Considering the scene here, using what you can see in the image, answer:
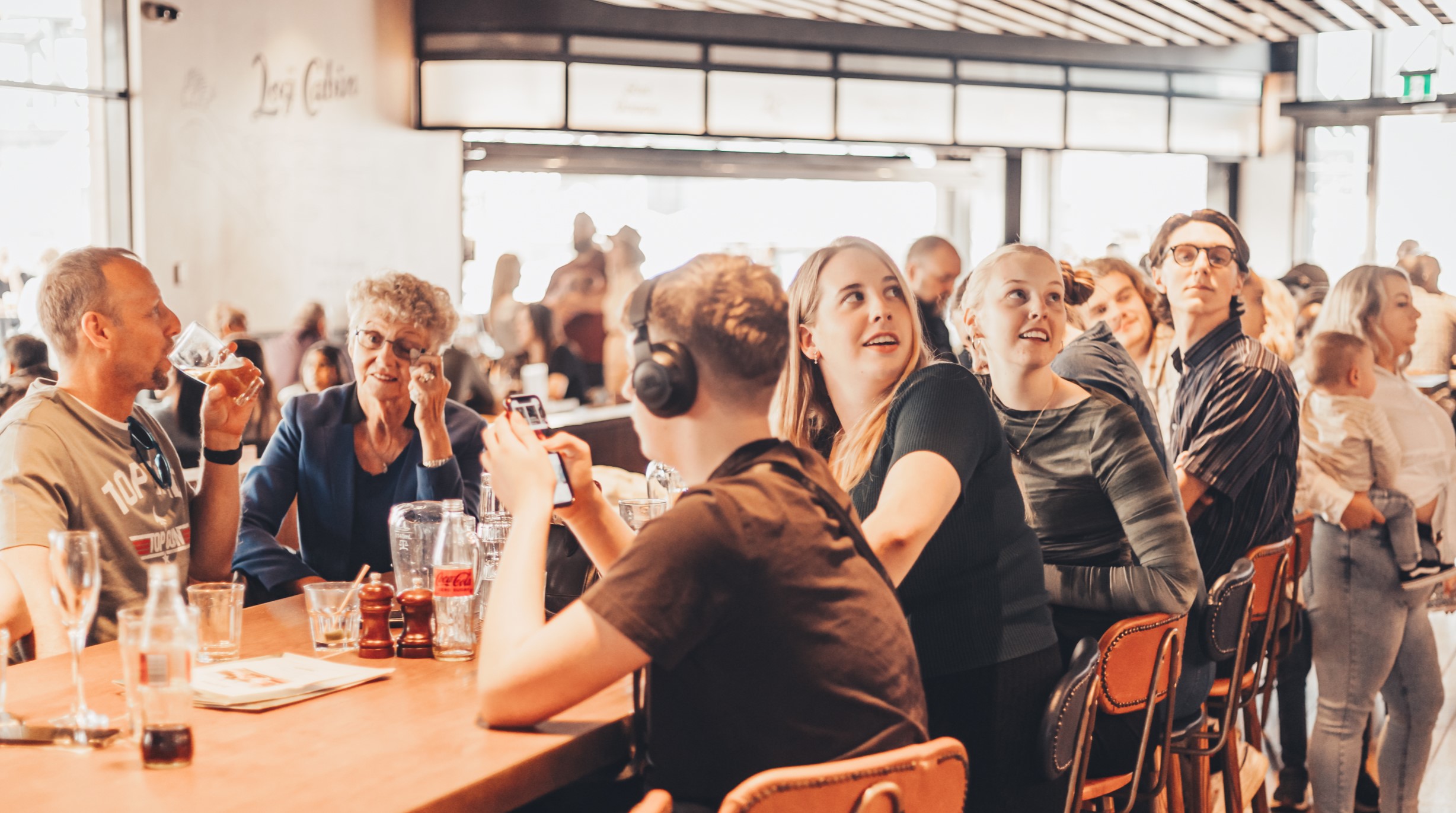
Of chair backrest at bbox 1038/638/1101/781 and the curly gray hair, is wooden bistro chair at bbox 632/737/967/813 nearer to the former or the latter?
chair backrest at bbox 1038/638/1101/781

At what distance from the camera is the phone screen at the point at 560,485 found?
179 centimetres

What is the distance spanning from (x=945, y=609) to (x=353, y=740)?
1.00 metres

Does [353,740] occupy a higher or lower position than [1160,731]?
higher

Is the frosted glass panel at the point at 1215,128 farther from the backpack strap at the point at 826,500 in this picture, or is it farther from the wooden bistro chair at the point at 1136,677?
the backpack strap at the point at 826,500

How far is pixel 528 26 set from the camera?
931 cm

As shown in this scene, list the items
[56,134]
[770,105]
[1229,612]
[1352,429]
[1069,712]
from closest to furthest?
[1069,712]
[1229,612]
[1352,429]
[56,134]
[770,105]

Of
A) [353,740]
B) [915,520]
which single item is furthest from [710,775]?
[915,520]

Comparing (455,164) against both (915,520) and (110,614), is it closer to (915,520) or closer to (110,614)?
(110,614)

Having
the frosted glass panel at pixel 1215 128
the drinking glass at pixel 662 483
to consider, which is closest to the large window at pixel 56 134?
the drinking glass at pixel 662 483

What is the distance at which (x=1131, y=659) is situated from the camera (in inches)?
92.6

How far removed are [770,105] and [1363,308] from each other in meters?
6.89

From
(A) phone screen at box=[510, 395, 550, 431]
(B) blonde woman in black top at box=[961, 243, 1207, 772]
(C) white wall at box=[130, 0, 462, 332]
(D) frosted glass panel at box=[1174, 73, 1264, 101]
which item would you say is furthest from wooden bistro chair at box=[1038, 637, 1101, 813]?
(D) frosted glass panel at box=[1174, 73, 1264, 101]

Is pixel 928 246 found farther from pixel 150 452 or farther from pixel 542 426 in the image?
pixel 542 426

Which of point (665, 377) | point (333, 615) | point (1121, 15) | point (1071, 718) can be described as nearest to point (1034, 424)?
point (1071, 718)
